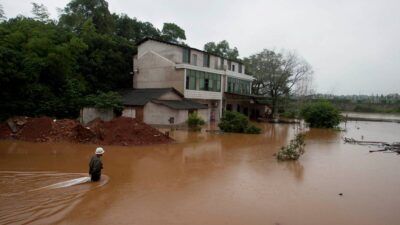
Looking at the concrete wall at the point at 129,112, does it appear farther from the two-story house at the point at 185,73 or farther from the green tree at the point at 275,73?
the green tree at the point at 275,73

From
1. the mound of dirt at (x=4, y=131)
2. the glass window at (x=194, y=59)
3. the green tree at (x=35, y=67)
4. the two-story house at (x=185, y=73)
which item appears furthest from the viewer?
the glass window at (x=194, y=59)

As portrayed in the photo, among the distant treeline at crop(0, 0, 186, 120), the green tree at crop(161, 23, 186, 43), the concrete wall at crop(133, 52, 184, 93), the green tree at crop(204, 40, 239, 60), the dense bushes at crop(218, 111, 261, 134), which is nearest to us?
the distant treeline at crop(0, 0, 186, 120)

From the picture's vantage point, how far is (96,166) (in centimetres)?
1063

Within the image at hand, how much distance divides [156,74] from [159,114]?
6.86 m

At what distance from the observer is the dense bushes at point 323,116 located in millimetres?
36469

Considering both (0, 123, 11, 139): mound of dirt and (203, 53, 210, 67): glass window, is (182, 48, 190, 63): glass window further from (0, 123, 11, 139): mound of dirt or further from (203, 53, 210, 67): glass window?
(0, 123, 11, 139): mound of dirt

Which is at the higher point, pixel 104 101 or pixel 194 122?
pixel 104 101

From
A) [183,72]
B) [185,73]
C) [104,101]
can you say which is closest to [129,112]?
[104,101]

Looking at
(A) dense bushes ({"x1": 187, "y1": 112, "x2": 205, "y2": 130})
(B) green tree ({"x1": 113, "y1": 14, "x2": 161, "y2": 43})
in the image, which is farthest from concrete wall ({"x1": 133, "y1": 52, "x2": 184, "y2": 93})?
(B) green tree ({"x1": 113, "y1": 14, "x2": 161, "y2": 43})

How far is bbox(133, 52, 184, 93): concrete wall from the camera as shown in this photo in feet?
110

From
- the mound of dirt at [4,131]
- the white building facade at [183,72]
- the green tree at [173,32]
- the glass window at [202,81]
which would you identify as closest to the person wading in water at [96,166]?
the mound of dirt at [4,131]

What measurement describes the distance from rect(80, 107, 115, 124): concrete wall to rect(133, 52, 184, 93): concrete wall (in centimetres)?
699

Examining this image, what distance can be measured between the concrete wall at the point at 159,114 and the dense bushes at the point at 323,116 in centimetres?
1685

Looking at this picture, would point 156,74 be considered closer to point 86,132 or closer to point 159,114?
point 159,114
